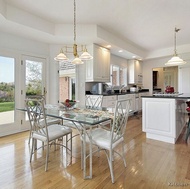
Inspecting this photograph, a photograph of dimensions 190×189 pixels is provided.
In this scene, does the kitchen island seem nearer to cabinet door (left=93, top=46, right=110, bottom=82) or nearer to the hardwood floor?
the hardwood floor

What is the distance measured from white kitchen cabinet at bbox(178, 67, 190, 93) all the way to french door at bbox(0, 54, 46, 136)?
17.7ft

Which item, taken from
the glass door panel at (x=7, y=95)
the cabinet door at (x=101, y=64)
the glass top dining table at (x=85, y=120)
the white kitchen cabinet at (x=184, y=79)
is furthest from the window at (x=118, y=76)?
the glass top dining table at (x=85, y=120)

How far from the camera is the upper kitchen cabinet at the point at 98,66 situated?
430 centimetres

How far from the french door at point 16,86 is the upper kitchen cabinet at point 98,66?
53.1 inches

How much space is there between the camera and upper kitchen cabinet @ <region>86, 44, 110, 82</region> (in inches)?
169

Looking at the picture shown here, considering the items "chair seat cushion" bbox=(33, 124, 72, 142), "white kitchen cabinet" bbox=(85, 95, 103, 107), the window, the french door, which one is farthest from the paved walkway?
the window

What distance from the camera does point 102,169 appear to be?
202 centimetres

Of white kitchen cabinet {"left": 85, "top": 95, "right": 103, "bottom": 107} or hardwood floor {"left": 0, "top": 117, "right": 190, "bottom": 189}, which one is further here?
white kitchen cabinet {"left": 85, "top": 95, "right": 103, "bottom": 107}

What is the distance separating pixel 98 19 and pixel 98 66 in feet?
4.42

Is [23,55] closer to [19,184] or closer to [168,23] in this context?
[19,184]

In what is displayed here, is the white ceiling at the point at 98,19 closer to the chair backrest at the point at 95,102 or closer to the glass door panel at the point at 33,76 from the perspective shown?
the glass door panel at the point at 33,76

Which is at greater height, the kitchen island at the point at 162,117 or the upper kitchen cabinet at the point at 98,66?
the upper kitchen cabinet at the point at 98,66

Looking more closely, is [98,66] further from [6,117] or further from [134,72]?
[6,117]

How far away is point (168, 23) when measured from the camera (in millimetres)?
3742
